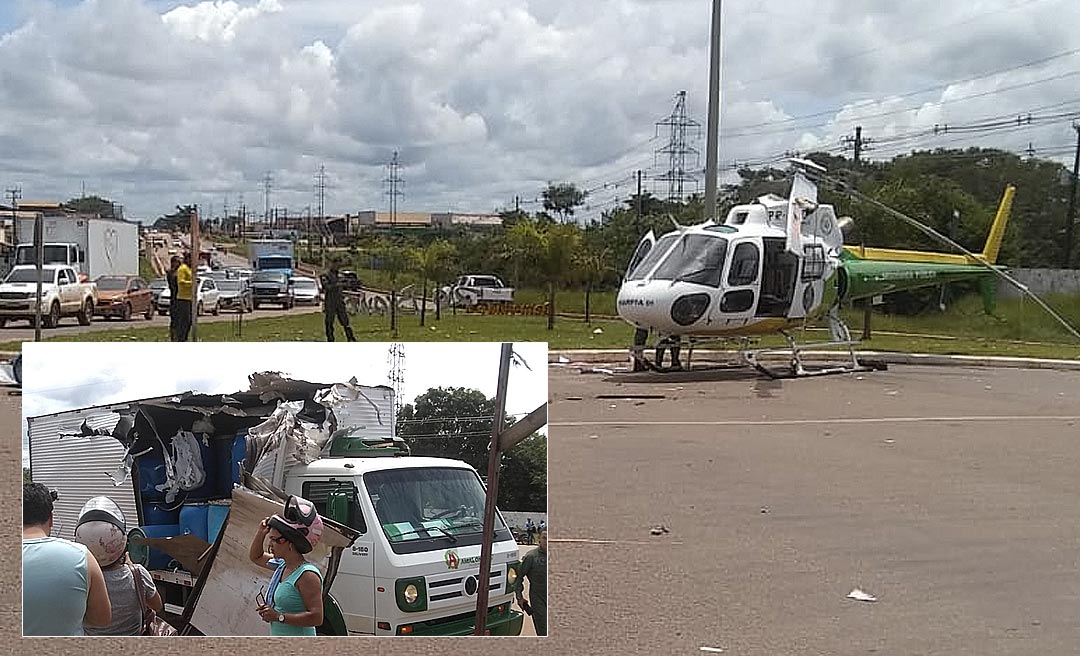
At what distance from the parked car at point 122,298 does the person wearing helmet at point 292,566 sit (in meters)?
31.6

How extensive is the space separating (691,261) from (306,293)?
3080 centimetres

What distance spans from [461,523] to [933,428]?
10702mm

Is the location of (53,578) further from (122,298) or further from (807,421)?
(122,298)

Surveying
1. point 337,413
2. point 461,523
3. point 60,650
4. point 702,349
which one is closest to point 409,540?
point 461,523

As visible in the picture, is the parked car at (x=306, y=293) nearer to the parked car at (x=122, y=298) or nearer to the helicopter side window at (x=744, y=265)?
the parked car at (x=122, y=298)

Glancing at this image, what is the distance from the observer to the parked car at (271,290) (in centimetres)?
4491

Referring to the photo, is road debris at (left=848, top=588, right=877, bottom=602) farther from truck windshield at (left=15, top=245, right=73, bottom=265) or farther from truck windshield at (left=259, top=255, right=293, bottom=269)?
truck windshield at (left=259, top=255, right=293, bottom=269)

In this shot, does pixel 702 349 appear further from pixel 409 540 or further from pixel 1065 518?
pixel 409 540

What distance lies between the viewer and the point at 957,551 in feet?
25.2

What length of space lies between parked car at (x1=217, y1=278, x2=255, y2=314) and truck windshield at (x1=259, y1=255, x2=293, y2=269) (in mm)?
14005

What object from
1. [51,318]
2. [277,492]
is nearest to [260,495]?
[277,492]

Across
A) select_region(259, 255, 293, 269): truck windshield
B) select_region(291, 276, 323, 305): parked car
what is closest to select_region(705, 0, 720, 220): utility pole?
select_region(291, 276, 323, 305): parked car

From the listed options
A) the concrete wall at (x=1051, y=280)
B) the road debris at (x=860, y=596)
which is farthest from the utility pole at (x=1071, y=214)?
the road debris at (x=860, y=596)

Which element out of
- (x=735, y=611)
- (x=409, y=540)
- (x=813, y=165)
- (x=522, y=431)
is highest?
(x=813, y=165)
